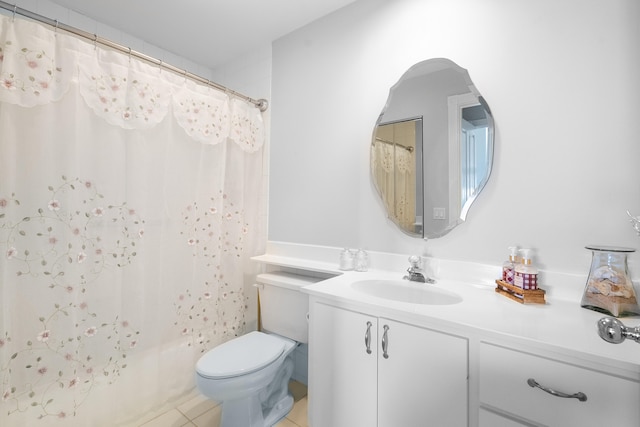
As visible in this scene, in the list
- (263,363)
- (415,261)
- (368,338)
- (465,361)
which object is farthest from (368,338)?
(263,363)

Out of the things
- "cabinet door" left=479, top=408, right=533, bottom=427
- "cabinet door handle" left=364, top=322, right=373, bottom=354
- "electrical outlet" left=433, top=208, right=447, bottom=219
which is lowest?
"cabinet door" left=479, top=408, right=533, bottom=427

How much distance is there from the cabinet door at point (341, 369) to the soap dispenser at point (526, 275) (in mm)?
558

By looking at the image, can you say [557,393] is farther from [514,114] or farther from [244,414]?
[244,414]

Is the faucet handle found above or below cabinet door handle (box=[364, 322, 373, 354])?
above

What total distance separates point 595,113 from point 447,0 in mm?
834

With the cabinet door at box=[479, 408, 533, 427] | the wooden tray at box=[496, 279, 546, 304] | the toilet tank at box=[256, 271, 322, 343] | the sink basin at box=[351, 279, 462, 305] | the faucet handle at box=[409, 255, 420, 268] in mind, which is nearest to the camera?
the cabinet door at box=[479, 408, 533, 427]

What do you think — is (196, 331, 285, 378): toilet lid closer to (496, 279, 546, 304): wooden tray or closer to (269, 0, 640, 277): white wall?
(269, 0, 640, 277): white wall

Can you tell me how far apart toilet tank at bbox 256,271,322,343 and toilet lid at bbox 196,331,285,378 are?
9 centimetres

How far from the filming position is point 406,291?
1296 millimetres

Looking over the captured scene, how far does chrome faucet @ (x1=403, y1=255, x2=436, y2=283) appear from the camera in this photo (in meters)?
1.27

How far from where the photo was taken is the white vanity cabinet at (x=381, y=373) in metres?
0.86

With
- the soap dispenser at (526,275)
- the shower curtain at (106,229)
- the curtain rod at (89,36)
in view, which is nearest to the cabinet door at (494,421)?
the soap dispenser at (526,275)

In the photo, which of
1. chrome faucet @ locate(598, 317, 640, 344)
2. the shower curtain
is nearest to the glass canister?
chrome faucet @ locate(598, 317, 640, 344)

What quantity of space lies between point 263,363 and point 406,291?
76 centimetres
